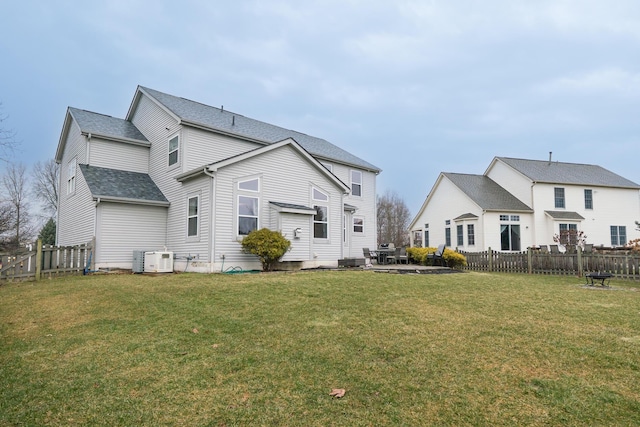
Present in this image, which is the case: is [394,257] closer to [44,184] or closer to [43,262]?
[43,262]

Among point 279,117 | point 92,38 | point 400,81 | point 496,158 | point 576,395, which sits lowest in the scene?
point 576,395

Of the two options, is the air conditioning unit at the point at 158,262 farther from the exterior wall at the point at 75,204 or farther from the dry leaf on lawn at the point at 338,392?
the dry leaf on lawn at the point at 338,392

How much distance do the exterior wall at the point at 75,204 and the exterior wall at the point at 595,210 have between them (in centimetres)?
2752

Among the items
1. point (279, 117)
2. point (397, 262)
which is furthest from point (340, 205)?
point (279, 117)

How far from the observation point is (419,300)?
7.64 metres

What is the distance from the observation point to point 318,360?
4328 mm

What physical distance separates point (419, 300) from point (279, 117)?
9407 centimetres

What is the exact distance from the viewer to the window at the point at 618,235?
1109 inches

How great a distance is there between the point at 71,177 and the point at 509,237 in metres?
27.1

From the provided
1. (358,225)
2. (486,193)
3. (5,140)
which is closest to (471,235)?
(486,193)

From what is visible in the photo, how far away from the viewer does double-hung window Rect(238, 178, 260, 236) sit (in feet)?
46.4

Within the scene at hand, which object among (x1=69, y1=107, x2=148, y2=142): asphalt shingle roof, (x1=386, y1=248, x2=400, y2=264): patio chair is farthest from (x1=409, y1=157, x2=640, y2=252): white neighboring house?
(x1=69, y1=107, x2=148, y2=142): asphalt shingle roof

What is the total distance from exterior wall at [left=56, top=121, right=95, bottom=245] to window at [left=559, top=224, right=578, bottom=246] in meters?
28.3

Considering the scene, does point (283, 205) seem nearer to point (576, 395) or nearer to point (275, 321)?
point (275, 321)
